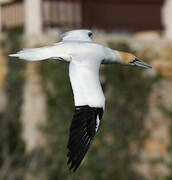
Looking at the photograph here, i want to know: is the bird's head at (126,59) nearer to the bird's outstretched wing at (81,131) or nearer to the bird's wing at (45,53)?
the bird's wing at (45,53)

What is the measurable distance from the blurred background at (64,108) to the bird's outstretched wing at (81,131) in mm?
9063

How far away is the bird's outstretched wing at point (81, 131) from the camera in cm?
814

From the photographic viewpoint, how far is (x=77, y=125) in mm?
8367

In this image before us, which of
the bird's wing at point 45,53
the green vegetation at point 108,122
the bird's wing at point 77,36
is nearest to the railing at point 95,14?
the green vegetation at point 108,122

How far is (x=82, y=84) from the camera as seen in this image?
869cm

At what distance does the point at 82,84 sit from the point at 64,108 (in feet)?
30.9

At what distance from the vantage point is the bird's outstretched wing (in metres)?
8.14

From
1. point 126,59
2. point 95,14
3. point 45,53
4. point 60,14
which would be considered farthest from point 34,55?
point 95,14

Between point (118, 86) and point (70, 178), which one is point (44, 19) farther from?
point (70, 178)

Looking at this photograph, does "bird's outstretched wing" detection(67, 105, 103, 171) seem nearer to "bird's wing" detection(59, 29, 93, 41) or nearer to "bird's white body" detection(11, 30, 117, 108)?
"bird's white body" detection(11, 30, 117, 108)

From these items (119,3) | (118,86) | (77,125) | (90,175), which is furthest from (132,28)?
(77,125)

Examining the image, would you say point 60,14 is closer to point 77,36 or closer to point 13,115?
point 13,115

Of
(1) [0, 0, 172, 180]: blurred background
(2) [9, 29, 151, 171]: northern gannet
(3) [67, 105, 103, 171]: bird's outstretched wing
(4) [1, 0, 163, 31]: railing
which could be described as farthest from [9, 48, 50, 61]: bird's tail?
(4) [1, 0, 163, 31]: railing

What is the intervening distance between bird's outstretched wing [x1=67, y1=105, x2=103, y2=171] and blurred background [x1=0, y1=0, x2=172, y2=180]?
29.7ft
